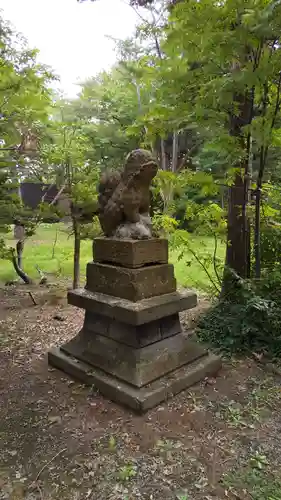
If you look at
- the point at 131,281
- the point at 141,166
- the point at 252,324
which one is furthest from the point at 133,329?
the point at 252,324

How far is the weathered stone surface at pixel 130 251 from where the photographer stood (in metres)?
2.67

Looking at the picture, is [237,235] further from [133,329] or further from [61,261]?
[61,261]

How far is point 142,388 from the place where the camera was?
2.47m

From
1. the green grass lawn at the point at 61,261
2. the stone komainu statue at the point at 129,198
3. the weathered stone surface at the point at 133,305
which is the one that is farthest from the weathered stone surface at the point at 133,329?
the green grass lawn at the point at 61,261

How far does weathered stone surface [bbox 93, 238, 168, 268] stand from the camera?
2668 mm

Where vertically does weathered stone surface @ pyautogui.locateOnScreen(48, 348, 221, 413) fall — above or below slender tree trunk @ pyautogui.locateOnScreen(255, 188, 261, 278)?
below

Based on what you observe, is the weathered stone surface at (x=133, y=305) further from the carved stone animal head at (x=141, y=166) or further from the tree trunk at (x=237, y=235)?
the tree trunk at (x=237, y=235)

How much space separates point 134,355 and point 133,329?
201 mm

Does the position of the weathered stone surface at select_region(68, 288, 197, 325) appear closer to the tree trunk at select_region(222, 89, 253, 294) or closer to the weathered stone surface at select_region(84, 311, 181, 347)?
the weathered stone surface at select_region(84, 311, 181, 347)

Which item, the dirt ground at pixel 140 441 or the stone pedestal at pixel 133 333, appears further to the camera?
the stone pedestal at pixel 133 333

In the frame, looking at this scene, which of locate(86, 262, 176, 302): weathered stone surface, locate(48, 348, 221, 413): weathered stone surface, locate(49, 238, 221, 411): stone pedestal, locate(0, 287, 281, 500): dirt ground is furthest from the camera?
locate(86, 262, 176, 302): weathered stone surface

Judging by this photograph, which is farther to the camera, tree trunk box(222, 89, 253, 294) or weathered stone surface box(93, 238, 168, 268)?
tree trunk box(222, 89, 253, 294)

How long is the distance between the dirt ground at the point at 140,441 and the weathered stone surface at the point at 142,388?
0.22 ft

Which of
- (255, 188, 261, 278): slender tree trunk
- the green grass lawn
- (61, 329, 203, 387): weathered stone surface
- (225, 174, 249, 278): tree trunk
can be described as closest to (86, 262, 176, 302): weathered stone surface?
(61, 329, 203, 387): weathered stone surface
